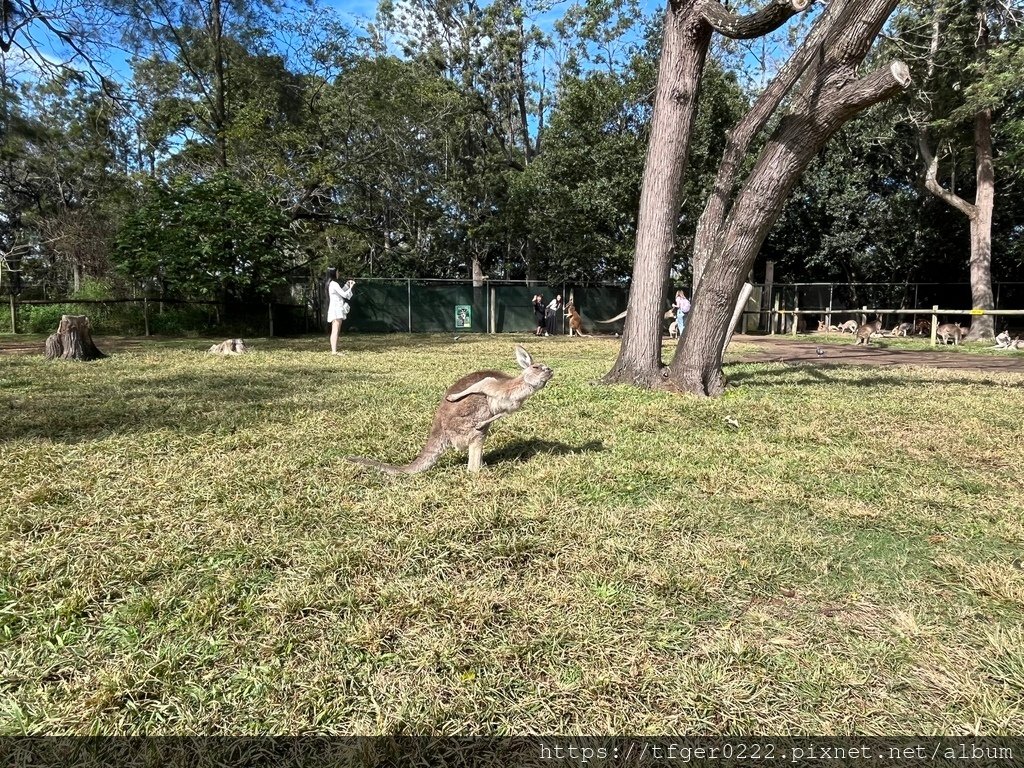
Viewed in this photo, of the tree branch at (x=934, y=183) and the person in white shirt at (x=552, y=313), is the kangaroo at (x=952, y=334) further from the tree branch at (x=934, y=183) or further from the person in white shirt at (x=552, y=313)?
the person in white shirt at (x=552, y=313)

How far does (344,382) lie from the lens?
7.89 metres

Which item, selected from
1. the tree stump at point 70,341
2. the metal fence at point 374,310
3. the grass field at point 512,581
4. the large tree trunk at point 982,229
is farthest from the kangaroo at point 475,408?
the large tree trunk at point 982,229

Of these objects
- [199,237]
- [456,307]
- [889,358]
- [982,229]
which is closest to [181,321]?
[199,237]

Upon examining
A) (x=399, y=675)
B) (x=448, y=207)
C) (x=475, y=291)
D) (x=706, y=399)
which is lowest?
(x=399, y=675)

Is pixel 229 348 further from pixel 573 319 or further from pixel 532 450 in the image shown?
pixel 573 319

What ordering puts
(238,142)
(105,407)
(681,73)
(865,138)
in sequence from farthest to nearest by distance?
1. (865,138)
2. (238,142)
3. (681,73)
4. (105,407)

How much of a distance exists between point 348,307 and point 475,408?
27.5ft

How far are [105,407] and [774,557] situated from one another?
236 inches

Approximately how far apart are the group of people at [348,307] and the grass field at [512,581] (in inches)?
160

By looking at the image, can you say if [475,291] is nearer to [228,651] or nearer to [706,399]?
[706,399]

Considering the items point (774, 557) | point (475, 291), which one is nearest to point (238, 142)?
point (475, 291)

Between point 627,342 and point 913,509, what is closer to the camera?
point 913,509

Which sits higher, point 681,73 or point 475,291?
point 681,73

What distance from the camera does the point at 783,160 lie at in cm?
644
